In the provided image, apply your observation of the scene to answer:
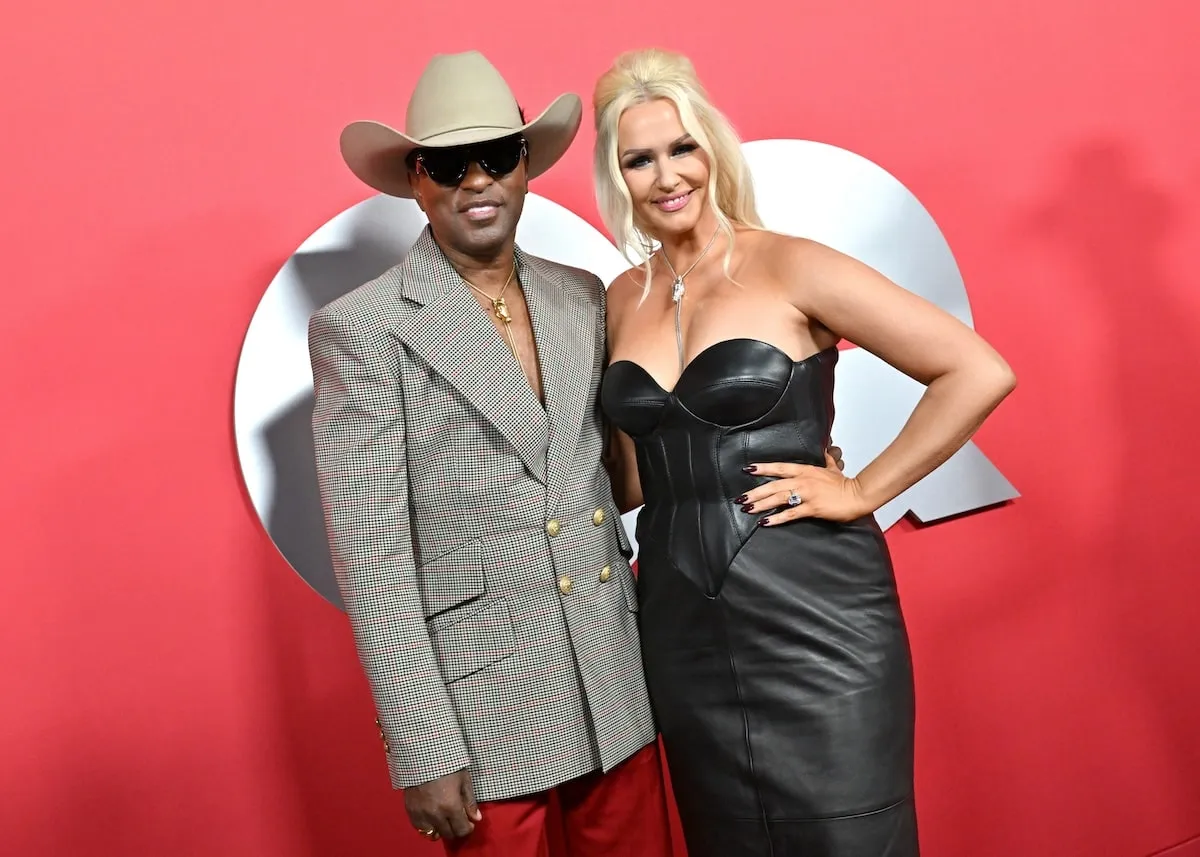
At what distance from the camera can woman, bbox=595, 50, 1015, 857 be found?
1.87 metres

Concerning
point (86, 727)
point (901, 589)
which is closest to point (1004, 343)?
point (901, 589)

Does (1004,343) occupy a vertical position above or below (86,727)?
above

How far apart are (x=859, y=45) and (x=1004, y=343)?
826 millimetres

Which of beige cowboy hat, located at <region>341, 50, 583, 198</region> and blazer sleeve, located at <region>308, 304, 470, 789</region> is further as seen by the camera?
beige cowboy hat, located at <region>341, 50, 583, 198</region>

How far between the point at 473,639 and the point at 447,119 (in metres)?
0.83

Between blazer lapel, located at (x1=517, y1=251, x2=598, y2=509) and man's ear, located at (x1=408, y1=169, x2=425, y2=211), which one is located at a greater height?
man's ear, located at (x1=408, y1=169, x2=425, y2=211)

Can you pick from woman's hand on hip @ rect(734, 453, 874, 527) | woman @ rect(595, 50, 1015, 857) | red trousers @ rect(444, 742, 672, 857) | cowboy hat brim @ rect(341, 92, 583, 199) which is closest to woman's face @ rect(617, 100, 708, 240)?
woman @ rect(595, 50, 1015, 857)

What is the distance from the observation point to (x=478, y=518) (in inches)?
72.5

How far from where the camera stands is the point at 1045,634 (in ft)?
10.1

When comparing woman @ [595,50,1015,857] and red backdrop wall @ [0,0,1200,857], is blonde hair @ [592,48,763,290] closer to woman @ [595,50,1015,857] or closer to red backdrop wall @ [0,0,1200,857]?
woman @ [595,50,1015,857]

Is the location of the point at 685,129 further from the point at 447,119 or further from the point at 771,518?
the point at 771,518

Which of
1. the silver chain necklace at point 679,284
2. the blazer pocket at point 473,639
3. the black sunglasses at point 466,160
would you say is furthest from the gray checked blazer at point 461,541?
the silver chain necklace at point 679,284

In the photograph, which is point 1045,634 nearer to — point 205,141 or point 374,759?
point 374,759

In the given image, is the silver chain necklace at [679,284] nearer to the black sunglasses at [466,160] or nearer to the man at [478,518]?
the man at [478,518]
